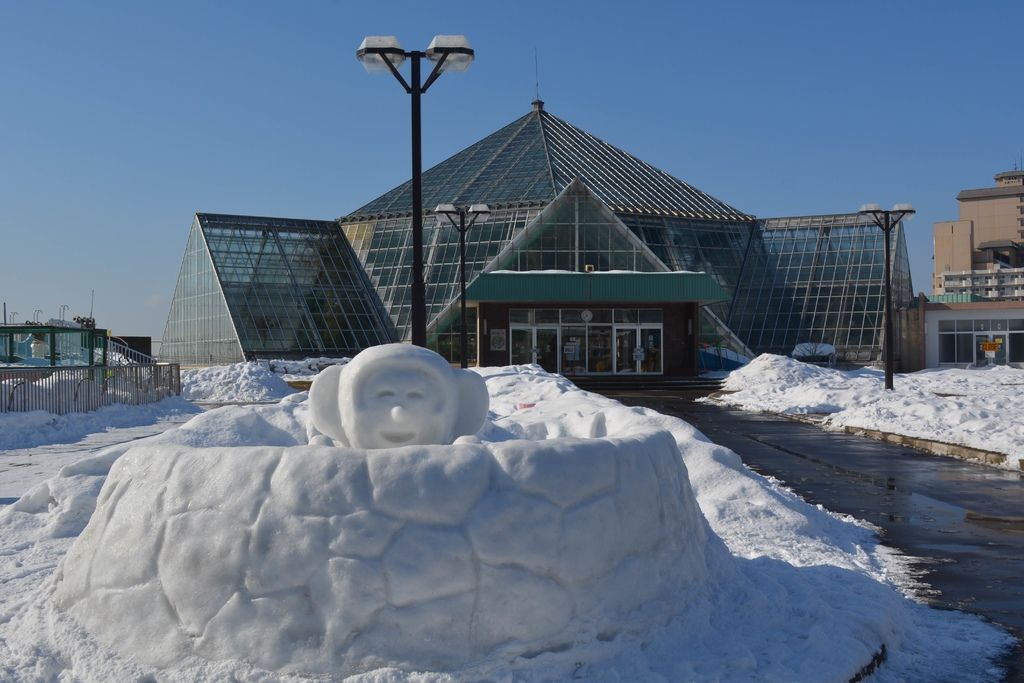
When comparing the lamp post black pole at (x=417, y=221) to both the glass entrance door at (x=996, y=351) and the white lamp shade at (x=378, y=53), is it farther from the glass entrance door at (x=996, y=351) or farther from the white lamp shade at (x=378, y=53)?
the glass entrance door at (x=996, y=351)

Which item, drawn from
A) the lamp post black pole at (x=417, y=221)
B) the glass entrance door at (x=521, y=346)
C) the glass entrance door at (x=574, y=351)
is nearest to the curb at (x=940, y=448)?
the lamp post black pole at (x=417, y=221)

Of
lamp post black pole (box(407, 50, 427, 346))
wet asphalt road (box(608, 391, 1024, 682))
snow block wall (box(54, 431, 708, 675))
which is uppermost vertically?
lamp post black pole (box(407, 50, 427, 346))

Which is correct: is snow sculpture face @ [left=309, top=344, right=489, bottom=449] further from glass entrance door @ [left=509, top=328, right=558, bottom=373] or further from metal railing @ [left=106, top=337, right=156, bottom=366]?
glass entrance door @ [left=509, top=328, right=558, bottom=373]

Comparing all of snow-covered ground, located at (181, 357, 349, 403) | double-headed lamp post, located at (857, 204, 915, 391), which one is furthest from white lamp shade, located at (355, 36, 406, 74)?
double-headed lamp post, located at (857, 204, 915, 391)

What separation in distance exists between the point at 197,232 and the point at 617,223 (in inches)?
795

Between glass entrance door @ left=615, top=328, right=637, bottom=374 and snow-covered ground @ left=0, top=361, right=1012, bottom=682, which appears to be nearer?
snow-covered ground @ left=0, top=361, right=1012, bottom=682

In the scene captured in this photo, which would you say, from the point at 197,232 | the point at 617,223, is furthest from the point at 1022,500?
the point at 197,232

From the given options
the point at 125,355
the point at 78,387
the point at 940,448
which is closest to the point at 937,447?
the point at 940,448

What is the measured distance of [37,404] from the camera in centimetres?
1938

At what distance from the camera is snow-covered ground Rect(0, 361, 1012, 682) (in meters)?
4.50

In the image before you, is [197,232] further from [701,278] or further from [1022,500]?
[1022,500]

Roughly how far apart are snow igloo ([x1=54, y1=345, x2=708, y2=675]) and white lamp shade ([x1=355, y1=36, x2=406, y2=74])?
892 centimetres

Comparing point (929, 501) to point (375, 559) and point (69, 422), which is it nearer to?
point (375, 559)

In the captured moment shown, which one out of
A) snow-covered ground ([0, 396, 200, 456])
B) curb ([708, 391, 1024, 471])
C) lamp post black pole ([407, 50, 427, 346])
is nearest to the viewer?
lamp post black pole ([407, 50, 427, 346])
